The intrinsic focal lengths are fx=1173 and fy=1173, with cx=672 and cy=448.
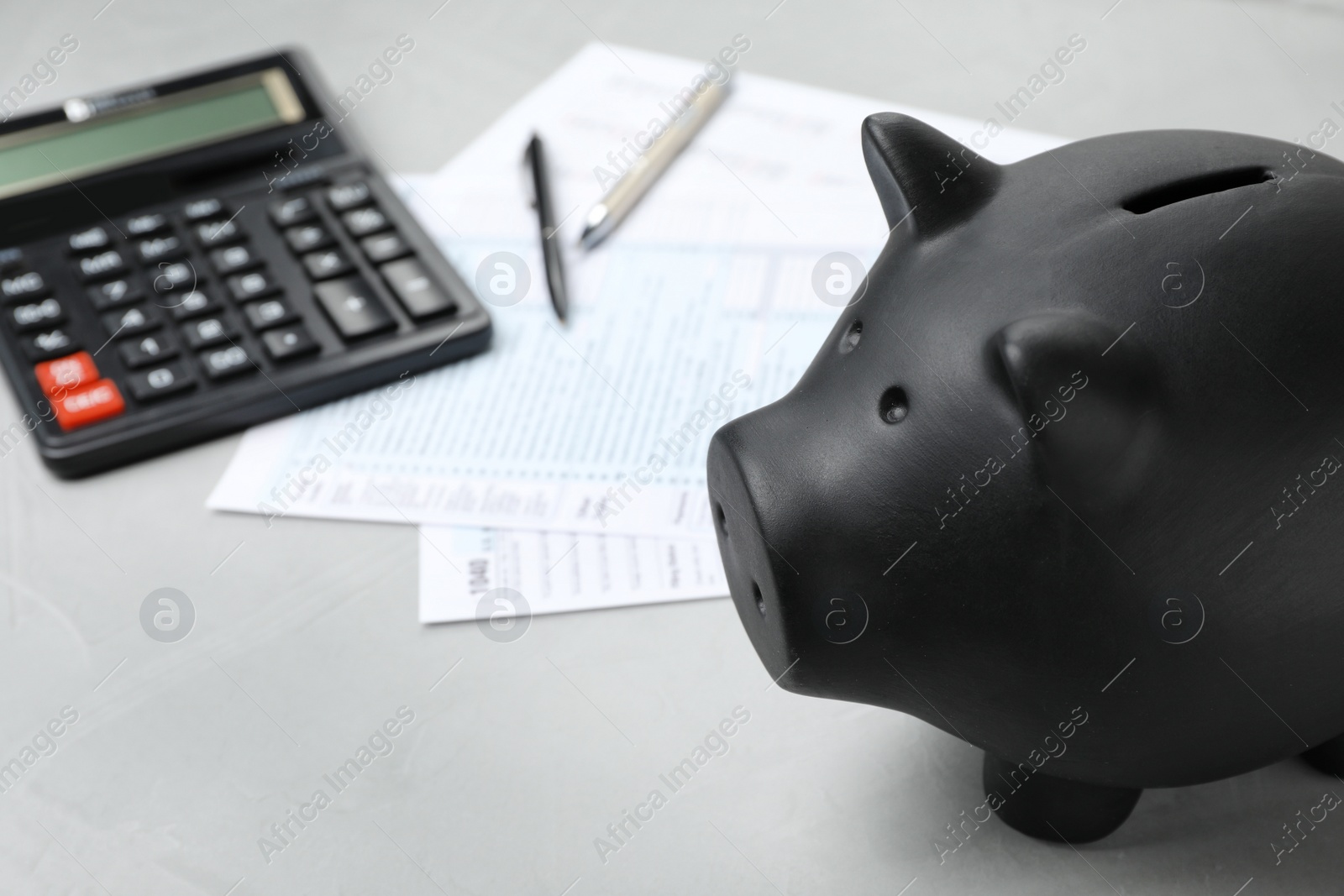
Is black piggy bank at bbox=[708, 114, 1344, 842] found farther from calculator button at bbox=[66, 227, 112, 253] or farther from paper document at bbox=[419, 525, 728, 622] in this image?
calculator button at bbox=[66, 227, 112, 253]

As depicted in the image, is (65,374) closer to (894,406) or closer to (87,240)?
(87,240)

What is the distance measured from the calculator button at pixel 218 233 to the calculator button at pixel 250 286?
37 millimetres

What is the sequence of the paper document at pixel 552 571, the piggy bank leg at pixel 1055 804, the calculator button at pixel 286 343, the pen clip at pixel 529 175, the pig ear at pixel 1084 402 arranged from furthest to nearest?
1. the pen clip at pixel 529 175
2. the calculator button at pixel 286 343
3. the paper document at pixel 552 571
4. the piggy bank leg at pixel 1055 804
5. the pig ear at pixel 1084 402

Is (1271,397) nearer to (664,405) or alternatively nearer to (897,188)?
(897,188)

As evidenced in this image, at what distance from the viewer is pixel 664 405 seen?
2.25ft

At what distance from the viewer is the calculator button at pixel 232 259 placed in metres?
0.72

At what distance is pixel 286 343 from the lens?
683 millimetres

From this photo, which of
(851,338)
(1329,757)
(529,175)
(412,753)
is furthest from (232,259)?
(1329,757)

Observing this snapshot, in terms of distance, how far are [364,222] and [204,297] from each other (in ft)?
0.37

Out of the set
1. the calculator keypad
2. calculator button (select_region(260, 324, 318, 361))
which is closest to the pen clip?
the calculator keypad

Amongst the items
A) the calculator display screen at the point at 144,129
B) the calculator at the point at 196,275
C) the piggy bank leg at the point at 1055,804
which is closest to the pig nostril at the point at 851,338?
the piggy bank leg at the point at 1055,804

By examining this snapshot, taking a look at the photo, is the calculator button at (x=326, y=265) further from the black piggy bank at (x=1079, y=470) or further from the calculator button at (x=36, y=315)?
the black piggy bank at (x=1079, y=470)

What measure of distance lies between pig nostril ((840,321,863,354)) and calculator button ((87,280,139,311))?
48 centimetres

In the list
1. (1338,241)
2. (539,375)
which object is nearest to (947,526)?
(1338,241)
